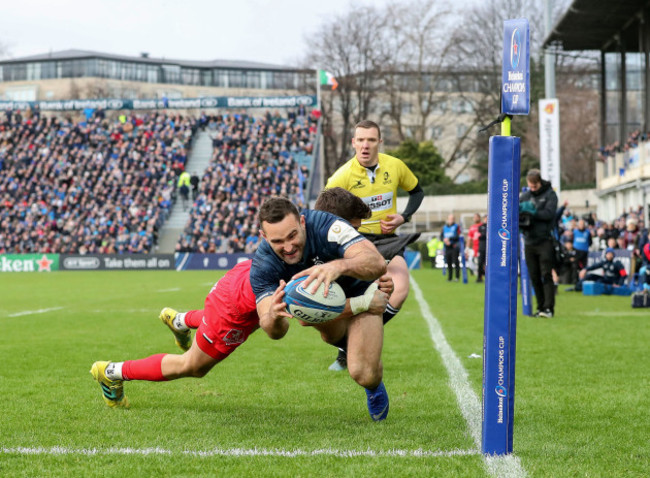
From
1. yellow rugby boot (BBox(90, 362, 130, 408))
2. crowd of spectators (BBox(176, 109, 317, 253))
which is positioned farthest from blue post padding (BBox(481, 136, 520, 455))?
crowd of spectators (BBox(176, 109, 317, 253))

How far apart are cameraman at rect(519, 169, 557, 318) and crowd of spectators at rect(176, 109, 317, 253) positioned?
24.5 m

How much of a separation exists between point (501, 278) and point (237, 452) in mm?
1723

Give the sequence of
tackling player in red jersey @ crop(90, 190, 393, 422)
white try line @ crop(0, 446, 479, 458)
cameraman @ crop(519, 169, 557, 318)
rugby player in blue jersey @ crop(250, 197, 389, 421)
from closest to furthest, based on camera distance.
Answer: white try line @ crop(0, 446, 479, 458), rugby player in blue jersey @ crop(250, 197, 389, 421), tackling player in red jersey @ crop(90, 190, 393, 422), cameraman @ crop(519, 169, 557, 318)

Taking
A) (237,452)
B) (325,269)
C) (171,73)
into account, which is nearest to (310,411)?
(237,452)

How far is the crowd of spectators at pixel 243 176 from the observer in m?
38.7

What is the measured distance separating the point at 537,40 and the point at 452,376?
51859mm

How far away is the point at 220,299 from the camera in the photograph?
5.63 meters

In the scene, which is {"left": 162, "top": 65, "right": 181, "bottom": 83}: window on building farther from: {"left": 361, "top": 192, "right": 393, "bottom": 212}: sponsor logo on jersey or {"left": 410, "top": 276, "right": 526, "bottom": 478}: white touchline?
{"left": 361, "top": 192, "right": 393, "bottom": 212}: sponsor logo on jersey

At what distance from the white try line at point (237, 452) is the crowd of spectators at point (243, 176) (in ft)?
105

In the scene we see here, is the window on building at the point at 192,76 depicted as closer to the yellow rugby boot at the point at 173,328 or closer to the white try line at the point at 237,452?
the yellow rugby boot at the point at 173,328

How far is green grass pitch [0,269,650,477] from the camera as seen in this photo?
4.41 meters

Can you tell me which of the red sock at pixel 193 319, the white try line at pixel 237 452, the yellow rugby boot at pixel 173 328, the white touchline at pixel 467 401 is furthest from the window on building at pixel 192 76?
the white try line at pixel 237 452

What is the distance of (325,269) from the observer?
4660mm

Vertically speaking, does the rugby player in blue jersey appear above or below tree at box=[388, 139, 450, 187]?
below
